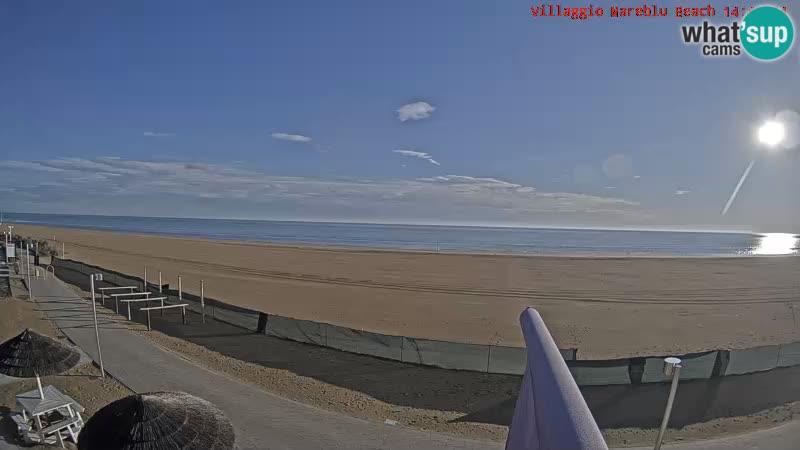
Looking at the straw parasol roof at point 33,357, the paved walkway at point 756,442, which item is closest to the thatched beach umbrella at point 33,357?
the straw parasol roof at point 33,357

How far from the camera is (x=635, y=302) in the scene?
2148 cm

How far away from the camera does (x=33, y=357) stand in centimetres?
677

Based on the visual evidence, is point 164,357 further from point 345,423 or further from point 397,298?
point 397,298

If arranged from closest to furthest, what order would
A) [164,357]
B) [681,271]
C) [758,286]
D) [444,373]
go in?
[444,373] → [164,357] → [758,286] → [681,271]

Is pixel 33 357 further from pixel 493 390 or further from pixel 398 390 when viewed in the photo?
pixel 493 390

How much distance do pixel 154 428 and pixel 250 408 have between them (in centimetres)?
380

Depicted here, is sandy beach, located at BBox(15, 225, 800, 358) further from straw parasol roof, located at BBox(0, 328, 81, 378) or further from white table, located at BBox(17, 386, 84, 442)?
straw parasol roof, located at BBox(0, 328, 81, 378)

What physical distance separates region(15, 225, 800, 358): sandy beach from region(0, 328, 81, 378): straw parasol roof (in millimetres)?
9488

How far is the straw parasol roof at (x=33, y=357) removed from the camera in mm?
6645

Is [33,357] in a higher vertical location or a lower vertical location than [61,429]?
higher

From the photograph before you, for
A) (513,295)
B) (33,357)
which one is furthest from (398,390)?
(513,295)

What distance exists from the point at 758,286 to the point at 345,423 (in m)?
31.6

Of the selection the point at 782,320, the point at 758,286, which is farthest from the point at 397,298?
the point at 758,286

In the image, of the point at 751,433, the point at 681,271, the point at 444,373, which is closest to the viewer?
the point at 751,433
